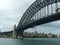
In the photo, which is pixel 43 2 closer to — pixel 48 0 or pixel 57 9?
pixel 48 0

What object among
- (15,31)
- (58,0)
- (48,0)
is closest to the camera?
(58,0)

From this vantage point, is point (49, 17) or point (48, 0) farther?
point (48, 0)

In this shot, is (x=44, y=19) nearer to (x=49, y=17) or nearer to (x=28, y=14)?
(x=49, y=17)

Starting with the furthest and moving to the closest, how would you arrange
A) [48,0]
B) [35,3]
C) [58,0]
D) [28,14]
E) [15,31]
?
[15,31], [28,14], [35,3], [48,0], [58,0]

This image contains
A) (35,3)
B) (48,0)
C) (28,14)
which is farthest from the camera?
(28,14)

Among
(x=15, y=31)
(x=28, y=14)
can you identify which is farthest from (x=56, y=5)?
(x=15, y=31)

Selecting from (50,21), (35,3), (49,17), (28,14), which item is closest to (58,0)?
(49,17)

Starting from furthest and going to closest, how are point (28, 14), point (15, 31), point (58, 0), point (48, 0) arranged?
point (15, 31) → point (28, 14) → point (48, 0) → point (58, 0)

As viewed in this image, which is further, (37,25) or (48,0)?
(37,25)

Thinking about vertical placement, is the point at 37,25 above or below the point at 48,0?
below
